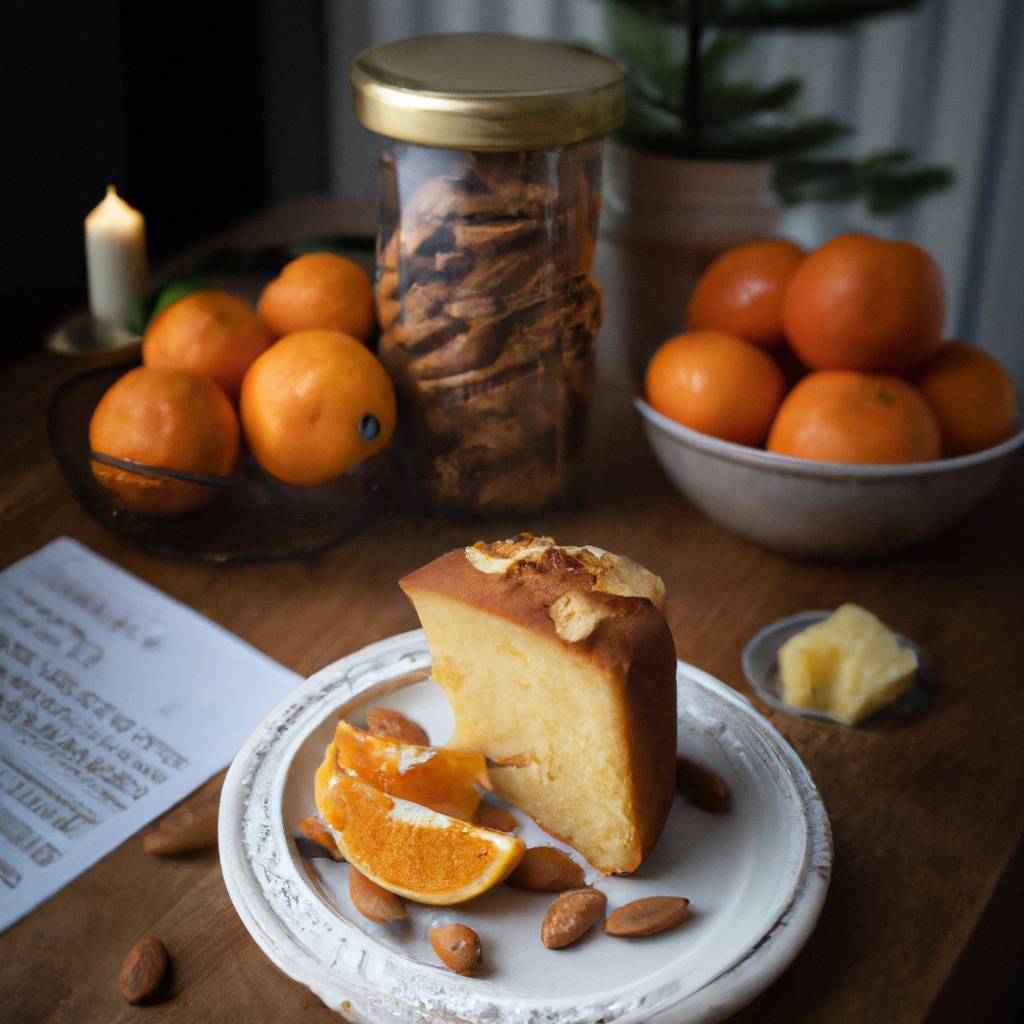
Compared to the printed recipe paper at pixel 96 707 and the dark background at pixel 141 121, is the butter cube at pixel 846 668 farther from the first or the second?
the dark background at pixel 141 121

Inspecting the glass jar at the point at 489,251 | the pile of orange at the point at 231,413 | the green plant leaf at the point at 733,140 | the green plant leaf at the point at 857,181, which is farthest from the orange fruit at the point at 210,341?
the green plant leaf at the point at 857,181

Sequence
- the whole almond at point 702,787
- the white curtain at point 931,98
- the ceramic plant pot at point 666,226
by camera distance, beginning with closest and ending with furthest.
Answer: the whole almond at point 702,787, the ceramic plant pot at point 666,226, the white curtain at point 931,98

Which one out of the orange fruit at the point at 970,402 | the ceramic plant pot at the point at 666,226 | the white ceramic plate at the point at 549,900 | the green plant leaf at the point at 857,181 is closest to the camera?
the white ceramic plate at the point at 549,900

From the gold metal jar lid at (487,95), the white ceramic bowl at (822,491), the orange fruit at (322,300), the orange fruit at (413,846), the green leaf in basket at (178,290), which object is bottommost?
the orange fruit at (413,846)

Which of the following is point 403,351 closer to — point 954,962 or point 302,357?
point 302,357

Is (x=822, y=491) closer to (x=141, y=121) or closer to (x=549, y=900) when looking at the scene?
(x=549, y=900)

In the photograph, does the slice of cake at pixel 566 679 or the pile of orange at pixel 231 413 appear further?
the pile of orange at pixel 231 413

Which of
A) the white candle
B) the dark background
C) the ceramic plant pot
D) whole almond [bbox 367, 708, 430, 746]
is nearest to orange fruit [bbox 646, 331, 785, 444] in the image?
the ceramic plant pot
